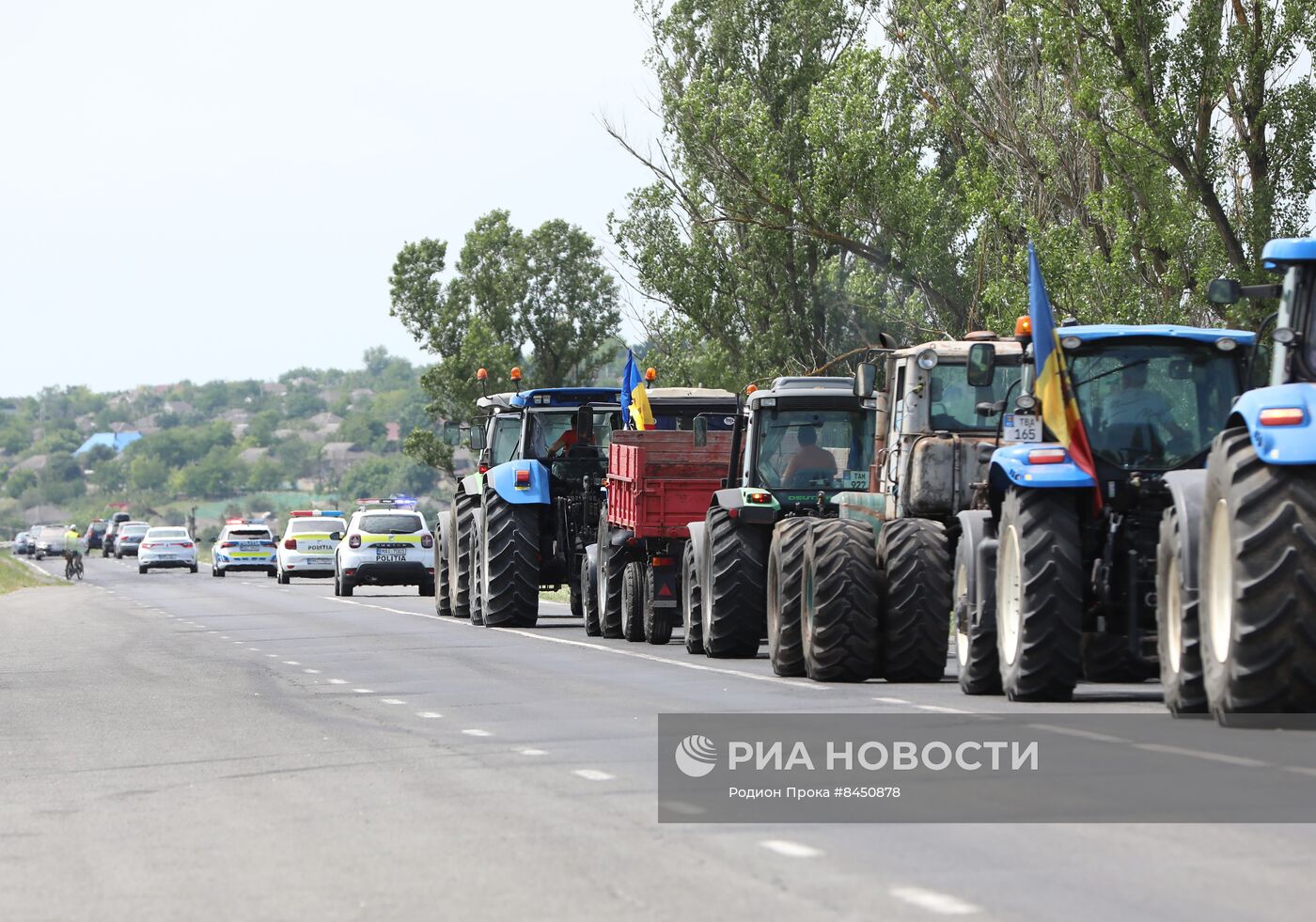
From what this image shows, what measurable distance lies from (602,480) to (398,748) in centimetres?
1643

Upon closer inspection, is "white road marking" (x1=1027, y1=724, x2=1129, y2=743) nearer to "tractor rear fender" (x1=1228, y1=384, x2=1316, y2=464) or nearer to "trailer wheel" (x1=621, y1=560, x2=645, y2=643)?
"tractor rear fender" (x1=1228, y1=384, x2=1316, y2=464)

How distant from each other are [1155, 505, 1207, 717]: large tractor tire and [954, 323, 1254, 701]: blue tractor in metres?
0.90

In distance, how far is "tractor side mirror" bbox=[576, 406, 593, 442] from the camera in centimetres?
2939

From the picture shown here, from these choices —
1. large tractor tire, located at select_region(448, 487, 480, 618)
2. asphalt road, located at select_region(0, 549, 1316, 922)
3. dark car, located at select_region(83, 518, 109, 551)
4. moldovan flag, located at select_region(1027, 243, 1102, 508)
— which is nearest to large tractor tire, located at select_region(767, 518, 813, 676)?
asphalt road, located at select_region(0, 549, 1316, 922)

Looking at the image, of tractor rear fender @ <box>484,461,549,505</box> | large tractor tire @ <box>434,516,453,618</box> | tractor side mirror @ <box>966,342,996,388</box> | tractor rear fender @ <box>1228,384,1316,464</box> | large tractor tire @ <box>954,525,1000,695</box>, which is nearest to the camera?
tractor rear fender @ <box>1228,384,1316,464</box>

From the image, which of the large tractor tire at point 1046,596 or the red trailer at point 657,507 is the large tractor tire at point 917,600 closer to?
the large tractor tire at point 1046,596

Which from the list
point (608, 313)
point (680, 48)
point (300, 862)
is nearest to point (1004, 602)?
point (300, 862)

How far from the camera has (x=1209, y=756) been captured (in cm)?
1138

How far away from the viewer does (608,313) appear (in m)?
75.5

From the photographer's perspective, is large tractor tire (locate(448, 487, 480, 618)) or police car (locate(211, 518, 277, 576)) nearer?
large tractor tire (locate(448, 487, 480, 618))

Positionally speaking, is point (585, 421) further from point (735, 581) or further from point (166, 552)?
point (166, 552)

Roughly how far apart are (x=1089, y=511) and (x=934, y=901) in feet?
27.3

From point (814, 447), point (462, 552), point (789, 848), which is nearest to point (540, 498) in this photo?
point (462, 552)

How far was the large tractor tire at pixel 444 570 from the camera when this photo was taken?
3494 centimetres
